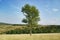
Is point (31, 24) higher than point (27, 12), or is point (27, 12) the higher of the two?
point (27, 12)

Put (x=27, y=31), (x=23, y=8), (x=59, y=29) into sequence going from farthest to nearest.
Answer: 1. (x=59, y=29)
2. (x=27, y=31)
3. (x=23, y=8)

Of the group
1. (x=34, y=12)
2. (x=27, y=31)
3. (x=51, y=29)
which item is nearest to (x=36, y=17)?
(x=34, y=12)

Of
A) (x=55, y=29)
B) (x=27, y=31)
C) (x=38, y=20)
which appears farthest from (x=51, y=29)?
(x=38, y=20)

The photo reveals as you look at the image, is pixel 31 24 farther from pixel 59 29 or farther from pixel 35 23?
pixel 59 29

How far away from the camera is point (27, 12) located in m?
43.6

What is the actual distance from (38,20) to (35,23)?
3.65 feet

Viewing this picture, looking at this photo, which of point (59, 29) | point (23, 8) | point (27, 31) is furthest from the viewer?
point (59, 29)

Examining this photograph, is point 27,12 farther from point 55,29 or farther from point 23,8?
point 55,29

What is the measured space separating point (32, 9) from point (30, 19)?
2594 mm

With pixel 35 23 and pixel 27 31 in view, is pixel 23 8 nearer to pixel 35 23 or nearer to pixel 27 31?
pixel 35 23

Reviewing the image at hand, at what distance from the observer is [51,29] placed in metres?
62.9

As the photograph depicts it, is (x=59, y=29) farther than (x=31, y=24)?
Yes

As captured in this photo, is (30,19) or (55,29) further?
(55,29)

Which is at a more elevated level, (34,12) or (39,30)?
(34,12)
